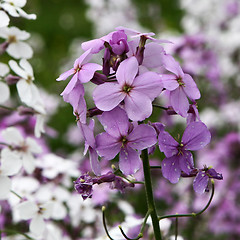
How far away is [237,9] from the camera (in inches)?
131

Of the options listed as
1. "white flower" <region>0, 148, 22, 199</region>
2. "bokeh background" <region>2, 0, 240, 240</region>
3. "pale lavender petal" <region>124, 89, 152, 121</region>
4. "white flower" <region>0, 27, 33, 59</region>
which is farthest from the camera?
"bokeh background" <region>2, 0, 240, 240</region>

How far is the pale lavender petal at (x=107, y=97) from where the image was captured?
0.96 meters

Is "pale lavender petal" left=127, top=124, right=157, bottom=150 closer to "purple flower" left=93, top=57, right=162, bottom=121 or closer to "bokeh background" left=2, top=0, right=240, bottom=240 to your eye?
"purple flower" left=93, top=57, right=162, bottom=121

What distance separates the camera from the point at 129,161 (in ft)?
3.30

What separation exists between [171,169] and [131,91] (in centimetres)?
18

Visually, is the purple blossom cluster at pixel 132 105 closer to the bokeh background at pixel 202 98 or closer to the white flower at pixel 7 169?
the white flower at pixel 7 169

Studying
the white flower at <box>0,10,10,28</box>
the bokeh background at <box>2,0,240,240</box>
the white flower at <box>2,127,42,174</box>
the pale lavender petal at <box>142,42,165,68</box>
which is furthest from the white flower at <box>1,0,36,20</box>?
the bokeh background at <box>2,0,240,240</box>

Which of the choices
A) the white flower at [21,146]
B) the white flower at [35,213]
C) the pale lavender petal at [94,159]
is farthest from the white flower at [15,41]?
the pale lavender petal at [94,159]

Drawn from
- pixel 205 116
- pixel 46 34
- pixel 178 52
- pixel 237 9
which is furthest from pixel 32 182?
pixel 46 34

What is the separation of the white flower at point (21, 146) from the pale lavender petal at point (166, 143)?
25.2 inches

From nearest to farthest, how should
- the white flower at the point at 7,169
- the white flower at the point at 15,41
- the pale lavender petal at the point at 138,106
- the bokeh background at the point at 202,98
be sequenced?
the pale lavender petal at the point at 138,106, the white flower at the point at 7,169, the white flower at the point at 15,41, the bokeh background at the point at 202,98

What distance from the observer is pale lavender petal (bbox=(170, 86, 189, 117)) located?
1.01m

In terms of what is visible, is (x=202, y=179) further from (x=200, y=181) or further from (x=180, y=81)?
(x=180, y=81)

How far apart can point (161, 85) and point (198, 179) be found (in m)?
0.22
